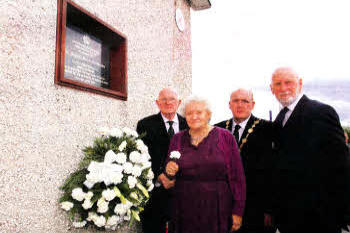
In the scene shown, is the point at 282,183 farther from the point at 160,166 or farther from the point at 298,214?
the point at 160,166

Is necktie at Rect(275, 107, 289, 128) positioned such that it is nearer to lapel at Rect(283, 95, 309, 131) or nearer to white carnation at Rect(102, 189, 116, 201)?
lapel at Rect(283, 95, 309, 131)

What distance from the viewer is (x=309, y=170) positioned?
193cm

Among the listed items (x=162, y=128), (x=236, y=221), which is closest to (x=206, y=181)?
(x=236, y=221)

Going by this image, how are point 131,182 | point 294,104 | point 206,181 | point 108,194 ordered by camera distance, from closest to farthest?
point 108,194, point 131,182, point 206,181, point 294,104

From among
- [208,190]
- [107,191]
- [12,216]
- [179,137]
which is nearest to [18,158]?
[12,216]

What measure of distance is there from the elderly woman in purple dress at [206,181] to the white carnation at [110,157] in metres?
0.44

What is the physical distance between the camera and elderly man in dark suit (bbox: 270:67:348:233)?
72.6 inches

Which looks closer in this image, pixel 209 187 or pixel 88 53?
pixel 209 187

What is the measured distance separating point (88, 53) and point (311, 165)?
228 centimetres

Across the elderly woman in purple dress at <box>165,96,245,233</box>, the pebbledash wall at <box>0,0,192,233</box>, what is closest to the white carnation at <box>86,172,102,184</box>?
the pebbledash wall at <box>0,0,192,233</box>

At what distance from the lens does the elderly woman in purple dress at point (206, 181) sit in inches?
78.8

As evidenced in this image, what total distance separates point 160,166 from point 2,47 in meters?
1.70

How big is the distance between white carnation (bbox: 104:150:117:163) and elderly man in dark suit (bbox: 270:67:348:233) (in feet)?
4.50

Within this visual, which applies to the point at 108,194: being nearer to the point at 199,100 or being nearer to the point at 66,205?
the point at 66,205
